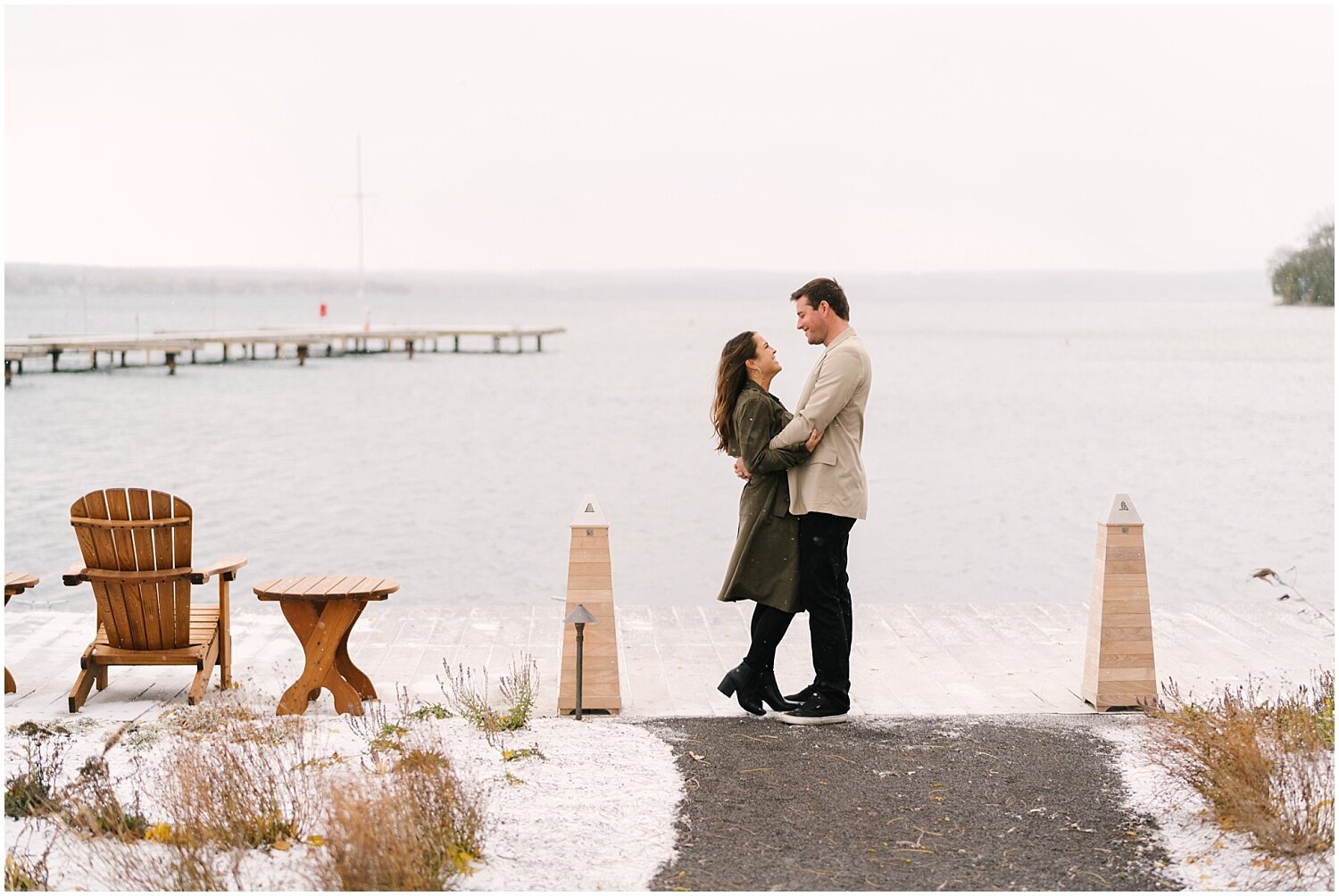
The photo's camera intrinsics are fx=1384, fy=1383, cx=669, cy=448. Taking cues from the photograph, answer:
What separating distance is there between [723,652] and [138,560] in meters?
3.19

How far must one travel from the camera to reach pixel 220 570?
662 cm

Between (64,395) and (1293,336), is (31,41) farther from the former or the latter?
(1293,336)

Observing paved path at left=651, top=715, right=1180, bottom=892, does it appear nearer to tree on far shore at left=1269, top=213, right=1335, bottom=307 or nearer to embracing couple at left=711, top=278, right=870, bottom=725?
embracing couple at left=711, top=278, right=870, bottom=725

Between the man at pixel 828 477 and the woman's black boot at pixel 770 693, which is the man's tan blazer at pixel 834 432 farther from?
the woman's black boot at pixel 770 693

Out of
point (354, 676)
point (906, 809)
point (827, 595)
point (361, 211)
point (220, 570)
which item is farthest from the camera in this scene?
point (361, 211)

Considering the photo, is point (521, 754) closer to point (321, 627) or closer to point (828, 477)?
point (321, 627)

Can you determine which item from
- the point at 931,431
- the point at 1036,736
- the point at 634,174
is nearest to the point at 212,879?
the point at 1036,736

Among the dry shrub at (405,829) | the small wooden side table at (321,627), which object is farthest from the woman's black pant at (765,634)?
the dry shrub at (405,829)

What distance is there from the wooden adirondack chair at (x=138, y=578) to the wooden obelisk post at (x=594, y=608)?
167 centimetres

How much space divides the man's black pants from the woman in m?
0.05

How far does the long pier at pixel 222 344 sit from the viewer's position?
63.9 meters

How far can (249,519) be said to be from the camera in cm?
2739

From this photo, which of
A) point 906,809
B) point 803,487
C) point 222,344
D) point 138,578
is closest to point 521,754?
point 906,809

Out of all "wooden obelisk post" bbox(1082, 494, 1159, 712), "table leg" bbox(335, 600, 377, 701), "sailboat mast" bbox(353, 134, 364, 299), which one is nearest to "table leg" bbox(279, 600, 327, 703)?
"table leg" bbox(335, 600, 377, 701)
